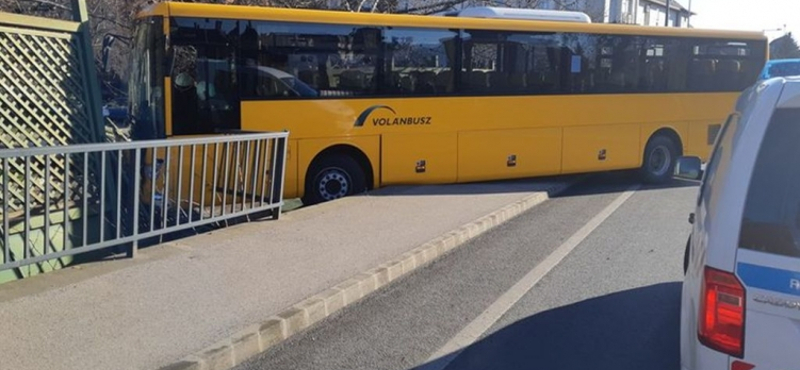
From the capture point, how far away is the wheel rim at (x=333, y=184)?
12562 mm

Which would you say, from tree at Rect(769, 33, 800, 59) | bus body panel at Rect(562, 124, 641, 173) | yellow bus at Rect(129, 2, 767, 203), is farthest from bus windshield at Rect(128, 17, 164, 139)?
tree at Rect(769, 33, 800, 59)

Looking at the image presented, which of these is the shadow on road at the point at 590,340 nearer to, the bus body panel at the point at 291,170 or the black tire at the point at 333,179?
the bus body panel at the point at 291,170

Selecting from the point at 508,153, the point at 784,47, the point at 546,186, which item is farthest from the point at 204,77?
the point at 784,47

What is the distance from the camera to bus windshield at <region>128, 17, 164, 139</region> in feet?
36.1

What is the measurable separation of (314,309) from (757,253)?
3.97 m

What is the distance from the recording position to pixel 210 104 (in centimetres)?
1130

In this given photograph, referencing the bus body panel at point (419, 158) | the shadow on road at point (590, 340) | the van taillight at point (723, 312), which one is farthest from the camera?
the bus body panel at point (419, 158)

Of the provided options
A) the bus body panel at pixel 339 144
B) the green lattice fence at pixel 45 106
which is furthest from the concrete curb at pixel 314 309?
the bus body panel at pixel 339 144

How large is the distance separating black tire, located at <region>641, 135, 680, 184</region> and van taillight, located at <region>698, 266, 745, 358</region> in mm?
13016

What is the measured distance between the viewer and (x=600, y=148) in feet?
49.9

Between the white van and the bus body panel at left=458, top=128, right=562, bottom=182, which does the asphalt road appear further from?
the bus body panel at left=458, top=128, right=562, bottom=182

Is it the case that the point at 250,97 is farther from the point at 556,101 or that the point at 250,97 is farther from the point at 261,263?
the point at 556,101

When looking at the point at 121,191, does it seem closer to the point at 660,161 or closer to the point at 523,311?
the point at 523,311

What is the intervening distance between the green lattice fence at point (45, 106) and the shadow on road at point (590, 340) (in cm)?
396
